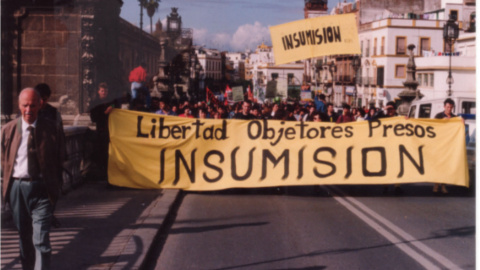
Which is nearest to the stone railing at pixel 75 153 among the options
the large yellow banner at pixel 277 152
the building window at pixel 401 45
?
the large yellow banner at pixel 277 152

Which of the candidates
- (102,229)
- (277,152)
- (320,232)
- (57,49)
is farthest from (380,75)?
(102,229)

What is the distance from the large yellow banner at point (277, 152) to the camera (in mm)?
12281

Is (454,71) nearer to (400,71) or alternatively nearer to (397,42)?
(397,42)

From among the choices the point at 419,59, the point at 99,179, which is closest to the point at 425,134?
the point at 99,179

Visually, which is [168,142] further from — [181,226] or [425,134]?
[425,134]

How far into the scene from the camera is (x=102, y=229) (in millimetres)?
8680

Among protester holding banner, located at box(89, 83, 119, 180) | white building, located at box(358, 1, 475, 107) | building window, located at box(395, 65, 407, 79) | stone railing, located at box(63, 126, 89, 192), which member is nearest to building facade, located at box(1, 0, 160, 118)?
protester holding banner, located at box(89, 83, 119, 180)

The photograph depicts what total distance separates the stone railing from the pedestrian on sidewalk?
5816mm

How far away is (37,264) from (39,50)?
8.45 m

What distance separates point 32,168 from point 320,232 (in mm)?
4331

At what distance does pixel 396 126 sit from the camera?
12.5 m

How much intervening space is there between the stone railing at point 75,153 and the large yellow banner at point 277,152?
0.68m

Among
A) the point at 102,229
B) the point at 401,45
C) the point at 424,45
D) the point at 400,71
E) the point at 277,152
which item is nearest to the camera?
the point at 102,229

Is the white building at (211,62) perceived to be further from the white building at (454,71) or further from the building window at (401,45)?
the white building at (454,71)
